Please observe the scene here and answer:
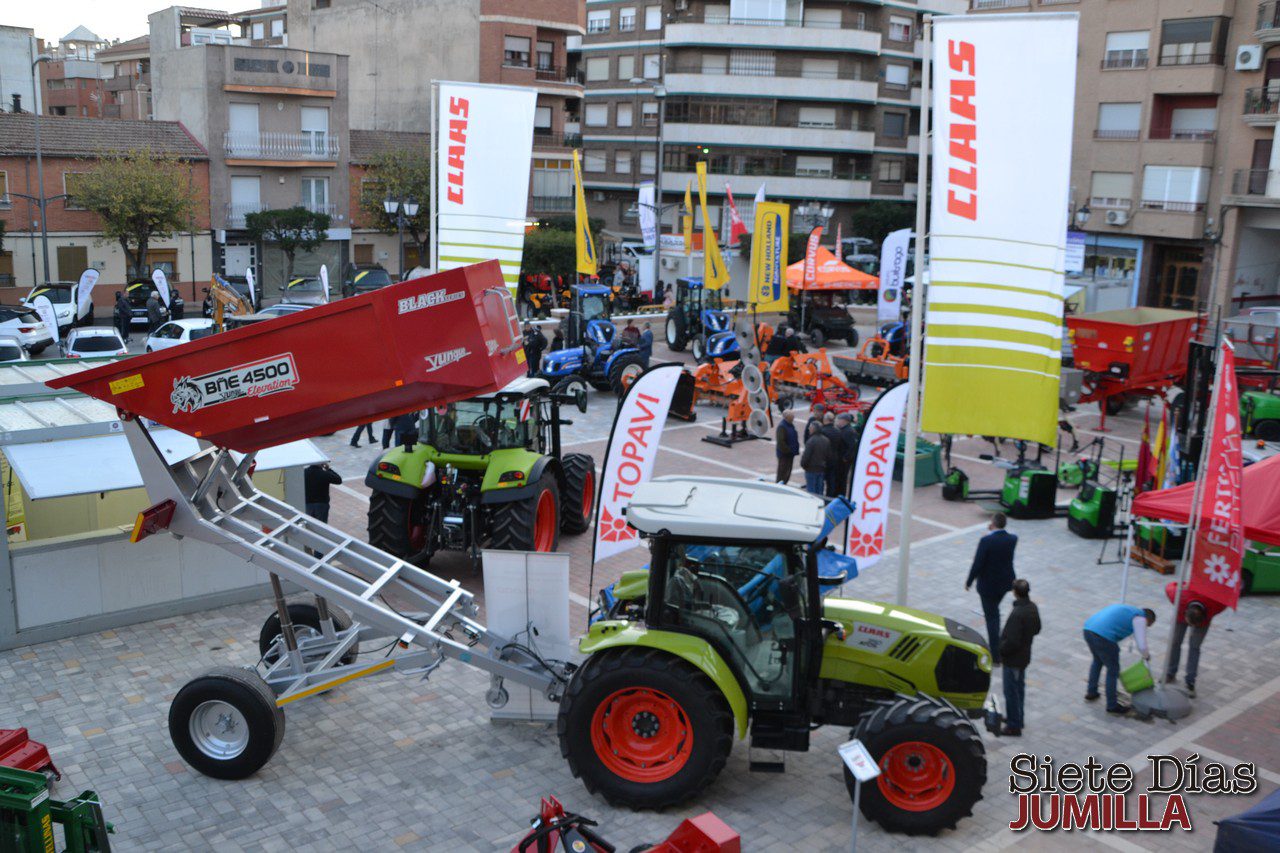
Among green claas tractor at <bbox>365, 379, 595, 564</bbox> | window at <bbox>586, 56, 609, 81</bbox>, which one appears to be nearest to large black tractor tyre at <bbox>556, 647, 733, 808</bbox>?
green claas tractor at <bbox>365, 379, 595, 564</bbox>

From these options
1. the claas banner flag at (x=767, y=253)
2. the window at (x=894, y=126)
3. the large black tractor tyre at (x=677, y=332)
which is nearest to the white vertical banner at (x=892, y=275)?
the claas banner flag at (x=767, y=253)

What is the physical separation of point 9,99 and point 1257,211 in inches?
2111

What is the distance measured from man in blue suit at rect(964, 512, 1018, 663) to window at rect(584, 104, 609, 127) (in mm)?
48602

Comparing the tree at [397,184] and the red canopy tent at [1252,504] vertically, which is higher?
the tree at [397,184]

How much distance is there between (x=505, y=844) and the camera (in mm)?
7223

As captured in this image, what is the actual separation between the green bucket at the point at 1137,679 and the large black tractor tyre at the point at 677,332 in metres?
19.3

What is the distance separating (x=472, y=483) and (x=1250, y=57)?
105 ft

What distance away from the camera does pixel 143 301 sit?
32.7 meters

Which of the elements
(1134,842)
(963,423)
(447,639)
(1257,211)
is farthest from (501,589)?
(1257,211)

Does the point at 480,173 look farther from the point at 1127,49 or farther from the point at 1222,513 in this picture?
the point at 1127,49

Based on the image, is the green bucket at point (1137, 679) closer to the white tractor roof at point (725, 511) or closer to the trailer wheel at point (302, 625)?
the white tractor roof at point (725, 511)

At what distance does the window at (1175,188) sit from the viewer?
1421 inches

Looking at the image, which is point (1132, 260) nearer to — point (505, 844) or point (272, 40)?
point (505, 844)

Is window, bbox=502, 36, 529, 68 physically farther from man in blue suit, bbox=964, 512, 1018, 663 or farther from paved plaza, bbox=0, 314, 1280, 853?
man in blue suit, bbox=964, 512, 1018, 663
